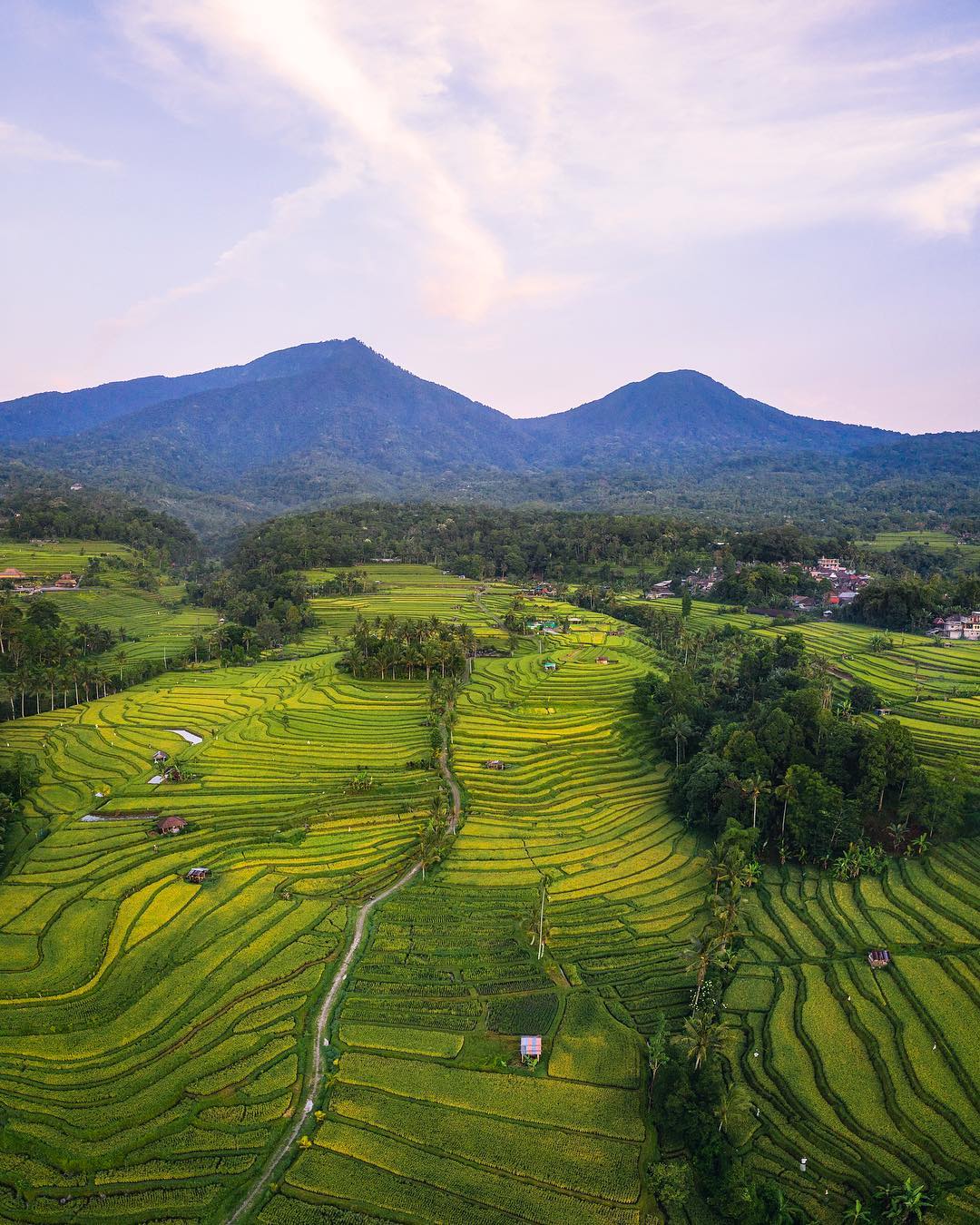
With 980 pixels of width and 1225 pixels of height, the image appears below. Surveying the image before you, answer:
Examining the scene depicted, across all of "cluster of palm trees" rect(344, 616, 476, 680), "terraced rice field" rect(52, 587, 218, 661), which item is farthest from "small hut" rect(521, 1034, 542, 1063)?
"terraced rice field" rect(52, 587, 218, 661)

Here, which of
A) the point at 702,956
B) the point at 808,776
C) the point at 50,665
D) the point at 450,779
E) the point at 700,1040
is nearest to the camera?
the point at 700,1040

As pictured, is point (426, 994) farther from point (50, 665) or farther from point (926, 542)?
point (926, 542)

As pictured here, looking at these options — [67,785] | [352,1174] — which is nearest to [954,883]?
[352,1174]

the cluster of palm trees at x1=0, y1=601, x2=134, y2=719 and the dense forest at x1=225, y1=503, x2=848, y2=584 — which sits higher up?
the dense forest at x1=225, y1=503, x2=848, y2=584

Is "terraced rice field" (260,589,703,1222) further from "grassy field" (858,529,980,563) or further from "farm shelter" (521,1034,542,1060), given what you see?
"grassy field" (858,529,980,563)

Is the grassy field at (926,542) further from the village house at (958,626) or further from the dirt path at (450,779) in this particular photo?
the dirt path at (450,779)

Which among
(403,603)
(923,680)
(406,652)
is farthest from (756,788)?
(403,603)
